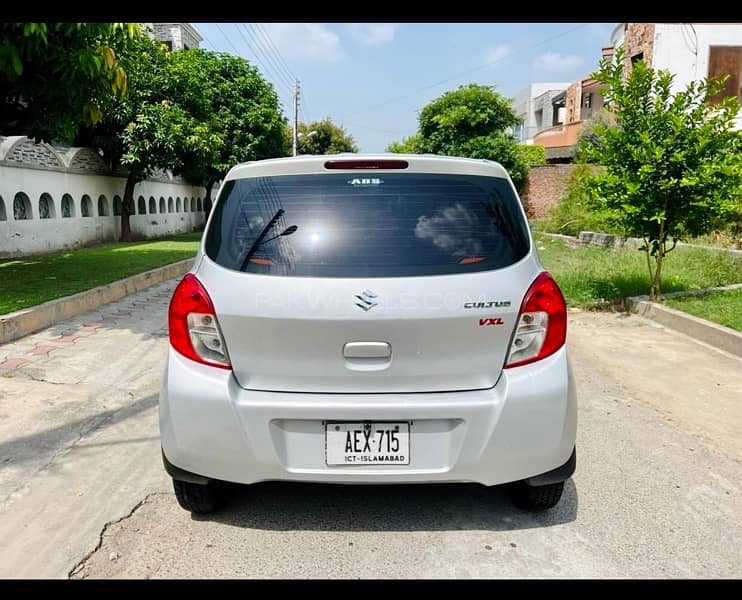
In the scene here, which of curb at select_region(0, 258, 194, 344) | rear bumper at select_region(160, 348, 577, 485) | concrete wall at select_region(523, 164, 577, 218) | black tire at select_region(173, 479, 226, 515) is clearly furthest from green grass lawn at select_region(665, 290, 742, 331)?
concrete wall at select_region(523, 164, 577, 218)

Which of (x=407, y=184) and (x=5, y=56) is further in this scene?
(x=5, y=56)

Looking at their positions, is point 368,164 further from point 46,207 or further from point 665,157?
point 46,207

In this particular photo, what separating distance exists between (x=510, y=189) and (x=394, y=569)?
69.5 inches

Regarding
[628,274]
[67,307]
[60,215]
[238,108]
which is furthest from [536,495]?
[238,108]

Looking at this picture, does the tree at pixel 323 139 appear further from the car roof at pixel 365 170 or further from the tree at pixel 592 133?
the car roof at pixel 365 170

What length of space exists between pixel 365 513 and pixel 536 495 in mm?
828

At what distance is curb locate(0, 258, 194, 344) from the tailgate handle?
16.8 ft

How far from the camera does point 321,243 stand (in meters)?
2.59

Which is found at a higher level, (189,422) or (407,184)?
(407,184)

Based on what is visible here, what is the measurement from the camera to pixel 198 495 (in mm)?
2816
